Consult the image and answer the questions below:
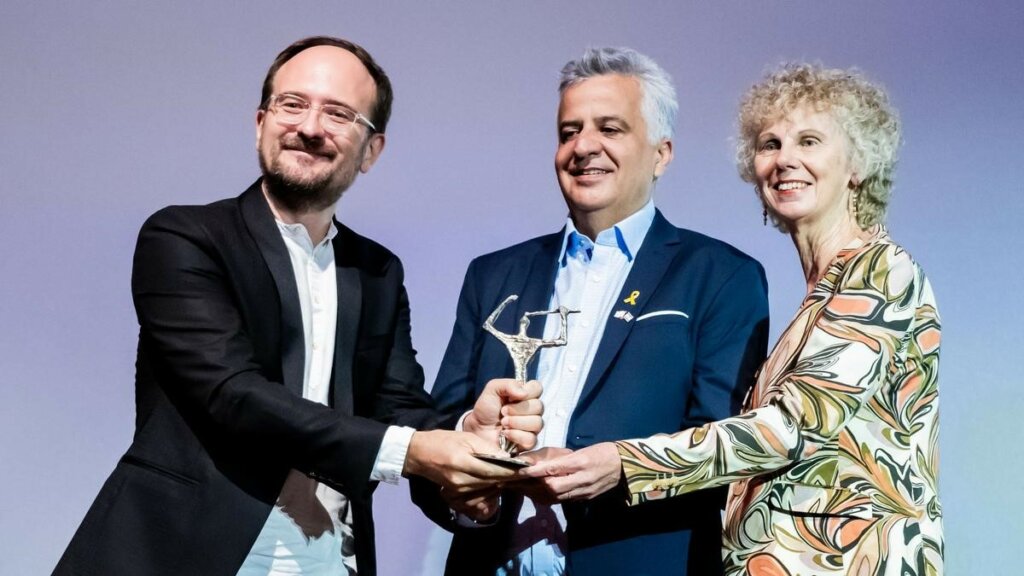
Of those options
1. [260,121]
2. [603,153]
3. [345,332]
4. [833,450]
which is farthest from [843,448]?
[260,121]

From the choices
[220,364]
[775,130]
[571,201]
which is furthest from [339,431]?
[775,130]

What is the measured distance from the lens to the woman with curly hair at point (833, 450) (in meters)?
2.01

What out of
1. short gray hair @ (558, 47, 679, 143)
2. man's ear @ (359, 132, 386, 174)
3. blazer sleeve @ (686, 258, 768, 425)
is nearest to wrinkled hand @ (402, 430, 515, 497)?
blazer sleeve @ (686, 258, 768, 425)

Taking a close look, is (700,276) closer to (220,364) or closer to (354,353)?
(354,353)

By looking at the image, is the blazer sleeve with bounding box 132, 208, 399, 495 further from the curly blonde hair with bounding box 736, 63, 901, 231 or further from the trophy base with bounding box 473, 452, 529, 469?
the curly blonde hair with bounding box 736, 63, 901, 231

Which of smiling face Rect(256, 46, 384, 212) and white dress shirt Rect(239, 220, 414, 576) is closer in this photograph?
white dress shirt Rect(239, 220, 414, 576)

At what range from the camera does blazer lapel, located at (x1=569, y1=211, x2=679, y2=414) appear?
2385 millimetres

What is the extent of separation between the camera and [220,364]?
2146mm

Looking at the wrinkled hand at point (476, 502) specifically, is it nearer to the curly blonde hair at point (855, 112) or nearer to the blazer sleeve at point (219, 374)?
the blazer sleeve at point (219, 374)

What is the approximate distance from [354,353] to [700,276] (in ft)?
2.51

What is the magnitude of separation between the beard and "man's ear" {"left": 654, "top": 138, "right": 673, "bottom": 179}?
29.5 inches

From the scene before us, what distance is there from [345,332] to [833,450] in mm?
1015

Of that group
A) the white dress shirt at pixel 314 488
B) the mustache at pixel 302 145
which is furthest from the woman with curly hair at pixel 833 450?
the mustache at pixel 302 145

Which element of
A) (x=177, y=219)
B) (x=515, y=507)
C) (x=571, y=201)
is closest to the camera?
(x=177, y=219)
